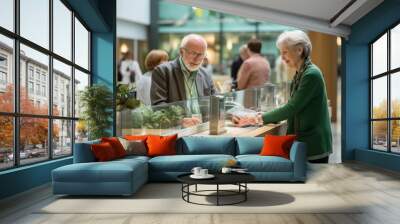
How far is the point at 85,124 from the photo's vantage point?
9.50 metres

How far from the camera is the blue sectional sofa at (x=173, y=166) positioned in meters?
5.93

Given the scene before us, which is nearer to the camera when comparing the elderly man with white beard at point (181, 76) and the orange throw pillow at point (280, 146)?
the orange throw pillow at point (280, 146)

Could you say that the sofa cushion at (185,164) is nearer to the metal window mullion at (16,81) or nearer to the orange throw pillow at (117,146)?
the orange throw pillow at (117,146)

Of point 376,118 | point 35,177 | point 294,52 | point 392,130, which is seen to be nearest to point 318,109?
point 294,52

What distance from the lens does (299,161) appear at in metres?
7.22

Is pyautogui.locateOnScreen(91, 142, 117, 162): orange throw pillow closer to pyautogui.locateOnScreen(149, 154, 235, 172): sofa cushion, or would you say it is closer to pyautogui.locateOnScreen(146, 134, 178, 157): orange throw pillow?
pyautogui.locateOnScreen(149, 154, 235, 172): sofa cushion

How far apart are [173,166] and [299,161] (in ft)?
6.02

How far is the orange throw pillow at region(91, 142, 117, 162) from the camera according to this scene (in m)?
6.84

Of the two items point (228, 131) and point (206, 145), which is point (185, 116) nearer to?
point (228, 131)

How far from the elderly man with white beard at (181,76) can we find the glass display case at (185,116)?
82mm

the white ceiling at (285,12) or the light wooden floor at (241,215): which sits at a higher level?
the white ceiling at (285,12)

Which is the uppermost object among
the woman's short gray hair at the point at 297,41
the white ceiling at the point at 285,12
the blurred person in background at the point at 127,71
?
the white ceiling at the point at 285,12

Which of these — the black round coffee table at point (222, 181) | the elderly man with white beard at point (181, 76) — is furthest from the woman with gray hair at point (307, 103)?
the black round coffee table at point (222, 181)

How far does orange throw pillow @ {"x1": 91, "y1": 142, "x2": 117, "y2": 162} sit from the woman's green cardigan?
2885mm
